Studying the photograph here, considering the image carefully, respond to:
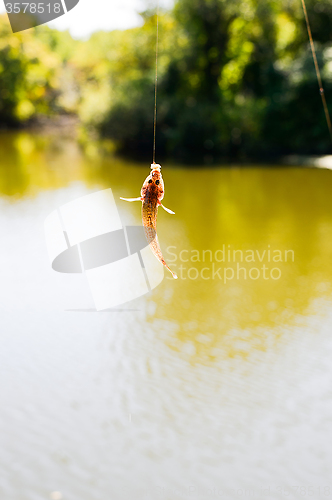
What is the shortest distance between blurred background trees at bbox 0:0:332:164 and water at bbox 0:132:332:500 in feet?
42.5

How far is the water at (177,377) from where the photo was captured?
6.12 meters

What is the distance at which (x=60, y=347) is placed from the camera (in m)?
8.49

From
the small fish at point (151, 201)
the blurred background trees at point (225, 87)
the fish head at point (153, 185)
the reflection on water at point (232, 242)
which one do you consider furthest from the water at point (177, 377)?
the blurred background trees at point (225, 87)

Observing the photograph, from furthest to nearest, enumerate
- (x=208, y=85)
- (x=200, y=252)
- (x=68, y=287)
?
(x=208, y=85)
(x=200, y=252)
(x=68, y=287)

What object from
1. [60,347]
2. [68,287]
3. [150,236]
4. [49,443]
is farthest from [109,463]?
[68,287]

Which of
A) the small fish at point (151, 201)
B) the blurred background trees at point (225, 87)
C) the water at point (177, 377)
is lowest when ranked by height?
the water at point (177, 377)

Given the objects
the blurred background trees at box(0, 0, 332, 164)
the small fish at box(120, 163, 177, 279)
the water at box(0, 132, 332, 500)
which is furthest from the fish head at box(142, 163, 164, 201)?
the blurred background trees at box(0, 0, 332, 164)

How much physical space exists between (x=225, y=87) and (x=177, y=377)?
22.3 metres

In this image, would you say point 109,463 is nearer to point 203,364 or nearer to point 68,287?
point 203,364

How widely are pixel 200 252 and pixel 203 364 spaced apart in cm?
484

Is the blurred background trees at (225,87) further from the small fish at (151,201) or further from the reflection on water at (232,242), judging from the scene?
the small fish at (151,201)

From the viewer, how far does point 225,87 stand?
27.4 m

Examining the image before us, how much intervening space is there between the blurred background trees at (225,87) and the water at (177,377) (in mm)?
12955

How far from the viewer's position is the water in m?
6.12
